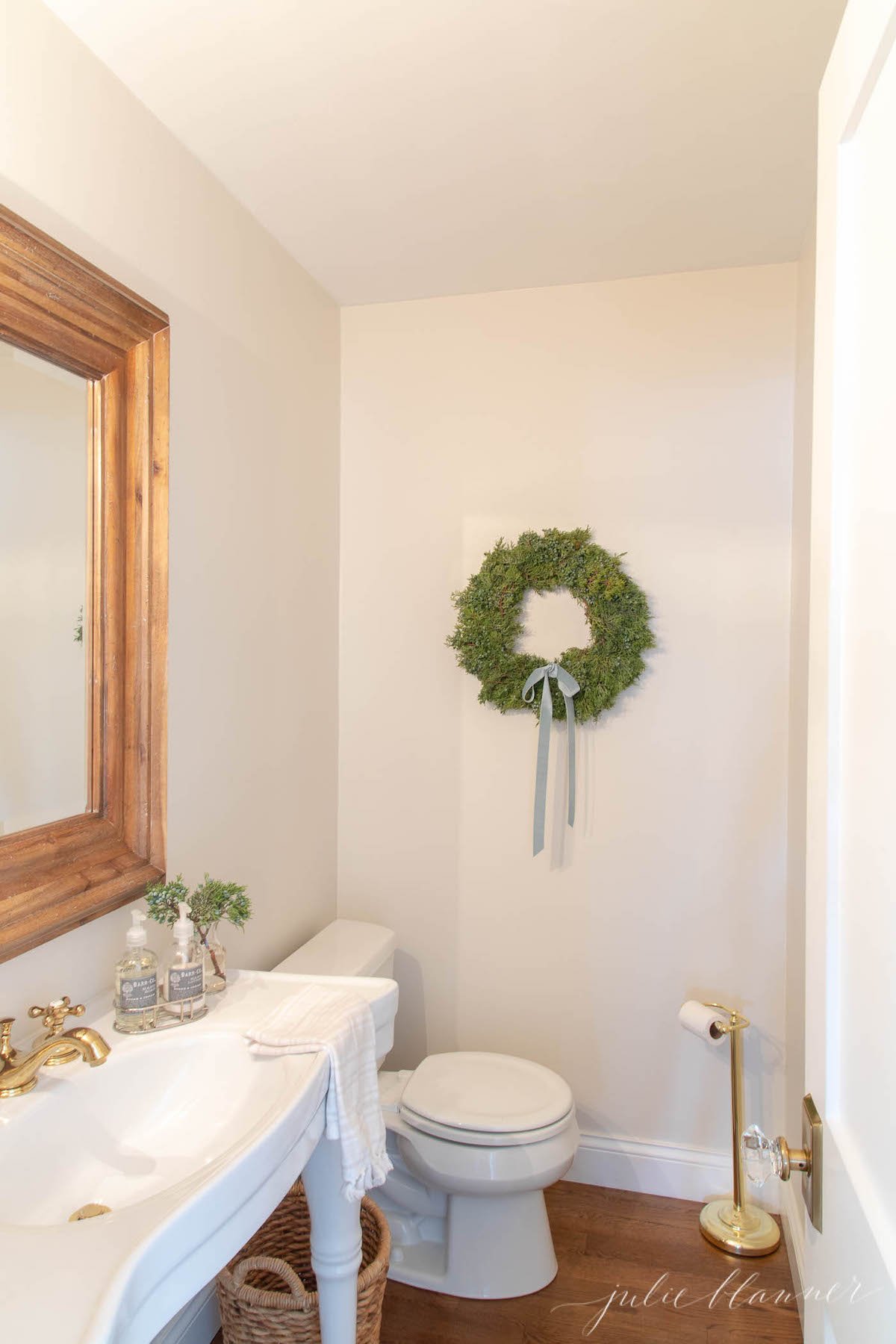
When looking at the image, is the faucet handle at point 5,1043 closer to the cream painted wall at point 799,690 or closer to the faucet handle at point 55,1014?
the faucet handle at point 55,1014

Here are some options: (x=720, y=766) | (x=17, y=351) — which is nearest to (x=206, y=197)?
(x=17, y=351)

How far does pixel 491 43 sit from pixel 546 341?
1.04m

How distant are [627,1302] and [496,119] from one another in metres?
2.56

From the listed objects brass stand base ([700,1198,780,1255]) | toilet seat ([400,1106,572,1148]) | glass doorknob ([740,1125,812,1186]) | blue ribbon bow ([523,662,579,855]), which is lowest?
brass stand base ([700,1198,780,1255])

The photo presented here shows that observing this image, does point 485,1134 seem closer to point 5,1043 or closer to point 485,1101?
point 485,1101

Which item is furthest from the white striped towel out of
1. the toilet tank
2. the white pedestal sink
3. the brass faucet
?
the toilet tank

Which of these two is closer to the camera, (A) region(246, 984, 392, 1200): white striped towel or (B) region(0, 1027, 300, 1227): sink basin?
(B) region(0, 1027, 300, 1227): sink basin

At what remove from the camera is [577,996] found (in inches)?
99.6

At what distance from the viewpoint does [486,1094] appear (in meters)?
2.12

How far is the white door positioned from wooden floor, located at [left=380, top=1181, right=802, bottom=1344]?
1.25 meters

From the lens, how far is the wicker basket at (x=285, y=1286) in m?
1.63

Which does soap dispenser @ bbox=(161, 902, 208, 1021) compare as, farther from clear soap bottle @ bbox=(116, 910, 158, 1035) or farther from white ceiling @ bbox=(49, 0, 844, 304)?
white ceiling @ bbox=(49, 0, 844, 304)

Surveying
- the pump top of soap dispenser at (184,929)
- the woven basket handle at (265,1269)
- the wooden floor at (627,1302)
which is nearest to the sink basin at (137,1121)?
the pump top of soap dispenser at (184,929)

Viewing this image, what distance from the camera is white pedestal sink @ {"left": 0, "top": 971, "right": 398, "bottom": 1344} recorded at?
0.82 m
